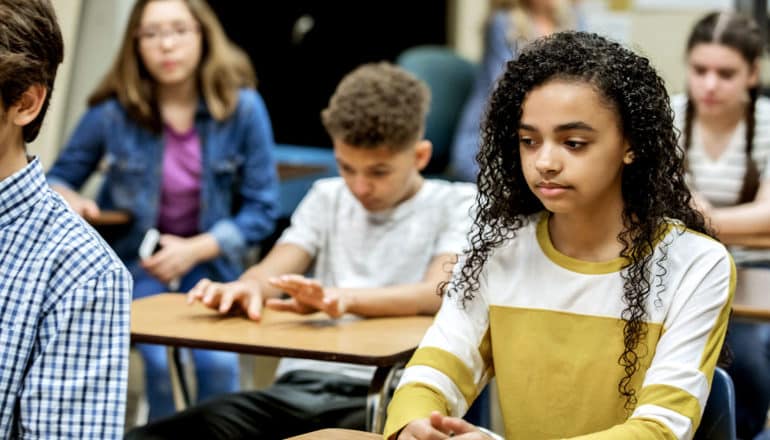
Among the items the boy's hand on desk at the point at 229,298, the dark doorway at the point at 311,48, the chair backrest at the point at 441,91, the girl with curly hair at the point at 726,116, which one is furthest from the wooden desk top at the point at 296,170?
the boy's hand on desk at the point at 229,298

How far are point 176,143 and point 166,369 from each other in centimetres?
66

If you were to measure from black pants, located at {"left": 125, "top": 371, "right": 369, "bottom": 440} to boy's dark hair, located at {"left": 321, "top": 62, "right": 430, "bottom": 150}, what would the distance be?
53cm

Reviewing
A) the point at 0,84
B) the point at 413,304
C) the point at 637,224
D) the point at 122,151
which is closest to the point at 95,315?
the point at 0,84

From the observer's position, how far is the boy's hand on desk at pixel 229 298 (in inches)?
93.0

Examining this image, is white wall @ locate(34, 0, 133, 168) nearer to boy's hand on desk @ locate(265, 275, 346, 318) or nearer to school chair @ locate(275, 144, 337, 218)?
school chair @ locate(275, 144, 337, 218)

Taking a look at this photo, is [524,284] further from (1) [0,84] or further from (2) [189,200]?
(2) [189,200]

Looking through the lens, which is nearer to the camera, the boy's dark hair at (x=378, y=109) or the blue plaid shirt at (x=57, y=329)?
the blue plaid shirt at (x=57, y=329)

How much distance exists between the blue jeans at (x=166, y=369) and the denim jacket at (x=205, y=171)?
0.46 ft

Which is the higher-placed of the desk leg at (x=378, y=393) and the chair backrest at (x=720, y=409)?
the chair backrest at (x=720, y=409)

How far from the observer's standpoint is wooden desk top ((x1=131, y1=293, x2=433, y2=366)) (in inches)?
81.0

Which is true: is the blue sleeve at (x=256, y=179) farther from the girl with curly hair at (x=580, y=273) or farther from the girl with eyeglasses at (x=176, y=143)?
the girl with curly hair at (x=580, y=273)

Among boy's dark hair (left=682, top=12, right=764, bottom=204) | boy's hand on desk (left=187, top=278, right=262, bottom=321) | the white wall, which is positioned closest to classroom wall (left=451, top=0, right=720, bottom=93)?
the white wall

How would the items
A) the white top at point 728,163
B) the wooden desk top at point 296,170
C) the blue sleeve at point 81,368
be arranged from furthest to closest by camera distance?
the wooden desk top at point 296,170, the white top at point 728,163, the blue sleeve at point 81,368

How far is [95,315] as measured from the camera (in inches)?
58.4
